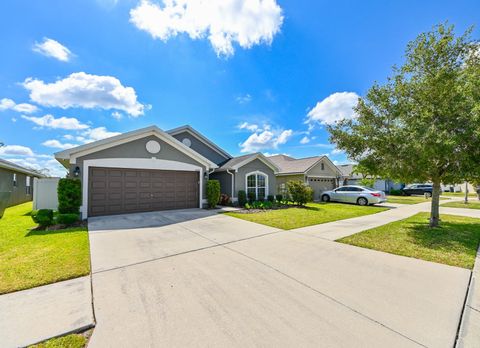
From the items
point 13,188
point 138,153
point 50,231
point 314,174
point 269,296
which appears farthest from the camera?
point 314,174

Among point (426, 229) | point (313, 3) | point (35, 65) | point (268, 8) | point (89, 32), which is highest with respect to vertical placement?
point (313, 3)

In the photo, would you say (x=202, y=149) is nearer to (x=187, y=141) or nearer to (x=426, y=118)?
(x=187, y=141)

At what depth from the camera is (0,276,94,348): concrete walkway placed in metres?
2.38

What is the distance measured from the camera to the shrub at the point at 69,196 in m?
8.91

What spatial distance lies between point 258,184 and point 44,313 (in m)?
14.3

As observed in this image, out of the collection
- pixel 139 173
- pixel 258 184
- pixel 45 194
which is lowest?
pixel 45 194

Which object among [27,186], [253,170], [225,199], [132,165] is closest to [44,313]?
[132,165]

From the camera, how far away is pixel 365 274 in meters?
4.09

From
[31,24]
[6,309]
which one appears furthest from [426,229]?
[31,24]

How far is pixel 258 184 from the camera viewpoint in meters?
16.4

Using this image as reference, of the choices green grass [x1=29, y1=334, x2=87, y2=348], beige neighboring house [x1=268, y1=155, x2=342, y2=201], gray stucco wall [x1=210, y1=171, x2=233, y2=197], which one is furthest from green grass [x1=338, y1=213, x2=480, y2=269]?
beige neighboring house [x1=268, y1=155, x2=342, y2=201]

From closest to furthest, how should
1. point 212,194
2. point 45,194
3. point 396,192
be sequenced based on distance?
point 45,194 → point 212,194 → point 396,192

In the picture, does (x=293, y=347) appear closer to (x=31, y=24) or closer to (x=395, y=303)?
(x=395, y=303)

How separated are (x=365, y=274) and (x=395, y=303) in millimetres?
1031
